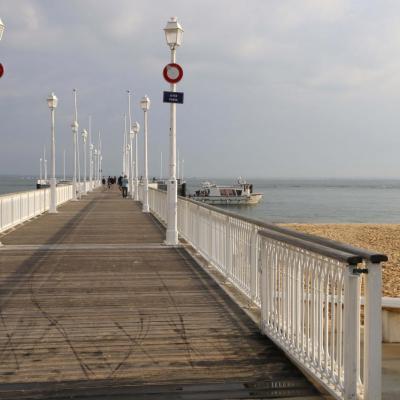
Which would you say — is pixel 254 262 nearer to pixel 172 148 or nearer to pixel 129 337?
pixel 129 337

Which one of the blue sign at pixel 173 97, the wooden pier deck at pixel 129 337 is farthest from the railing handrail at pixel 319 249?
the blue sign at pixel 173 97

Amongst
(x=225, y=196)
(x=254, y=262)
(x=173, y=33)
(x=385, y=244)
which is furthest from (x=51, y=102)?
(x=225, y=196)

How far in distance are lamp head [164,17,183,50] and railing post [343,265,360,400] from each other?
32.9ft

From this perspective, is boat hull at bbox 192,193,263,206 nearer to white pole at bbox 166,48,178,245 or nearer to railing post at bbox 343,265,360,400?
white pole at bbox 166,48,178,245

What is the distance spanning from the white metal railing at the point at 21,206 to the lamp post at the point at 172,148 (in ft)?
17.3

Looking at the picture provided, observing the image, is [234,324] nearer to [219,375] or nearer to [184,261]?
[219,375]

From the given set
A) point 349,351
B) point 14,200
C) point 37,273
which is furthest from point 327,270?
point 14,200

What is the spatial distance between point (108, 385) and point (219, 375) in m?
0.85

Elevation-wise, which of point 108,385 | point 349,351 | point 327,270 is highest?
point 327,270

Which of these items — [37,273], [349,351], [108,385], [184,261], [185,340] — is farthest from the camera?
[184,261]

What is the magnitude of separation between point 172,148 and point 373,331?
31.2 ft

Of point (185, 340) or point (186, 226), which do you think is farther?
point (186, 226)

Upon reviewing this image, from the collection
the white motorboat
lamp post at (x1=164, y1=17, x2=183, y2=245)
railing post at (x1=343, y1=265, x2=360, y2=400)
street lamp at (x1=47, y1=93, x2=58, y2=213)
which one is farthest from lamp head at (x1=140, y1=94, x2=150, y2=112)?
the white motorboat

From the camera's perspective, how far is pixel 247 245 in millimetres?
6977
